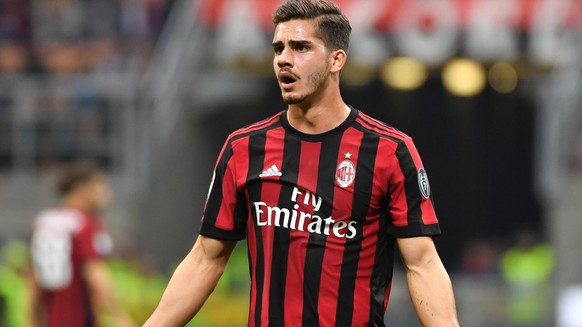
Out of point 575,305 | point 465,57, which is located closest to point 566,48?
point 465,57

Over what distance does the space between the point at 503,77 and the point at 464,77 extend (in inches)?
24.0

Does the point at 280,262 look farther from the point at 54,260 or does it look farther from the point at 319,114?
the point at 54,260

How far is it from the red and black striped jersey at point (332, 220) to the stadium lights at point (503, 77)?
579 inches

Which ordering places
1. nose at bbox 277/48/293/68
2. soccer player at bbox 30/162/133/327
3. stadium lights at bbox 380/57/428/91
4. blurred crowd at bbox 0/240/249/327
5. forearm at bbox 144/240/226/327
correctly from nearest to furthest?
nose at bbox 277/48/293/68 → forearm at bbox 144/240/226/327 → soccer player at bbox 30/162/133/327 → blurred crowd at bbox 0/240/249/327 → stadium lights at bbox 380/57/428/91

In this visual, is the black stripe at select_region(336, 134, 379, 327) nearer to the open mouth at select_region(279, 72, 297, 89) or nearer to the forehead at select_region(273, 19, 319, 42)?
the open mouth at select_region(279, 72, 297, 89)

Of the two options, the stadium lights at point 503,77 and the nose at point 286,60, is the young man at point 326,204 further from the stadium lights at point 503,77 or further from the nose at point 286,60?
the stadium lights at point 503,77

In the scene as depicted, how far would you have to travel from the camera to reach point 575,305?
16172 millimetres

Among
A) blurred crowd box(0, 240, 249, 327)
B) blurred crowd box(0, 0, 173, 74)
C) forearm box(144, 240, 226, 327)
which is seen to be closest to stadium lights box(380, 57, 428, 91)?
blurred crowd box(0, 0, 173, 74)

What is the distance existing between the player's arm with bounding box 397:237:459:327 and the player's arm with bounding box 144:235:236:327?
2.21 feet

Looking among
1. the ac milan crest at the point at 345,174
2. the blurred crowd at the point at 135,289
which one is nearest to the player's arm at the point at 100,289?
the ac milan crest at the point at 345,174

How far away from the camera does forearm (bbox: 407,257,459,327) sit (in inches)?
182

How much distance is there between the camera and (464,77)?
21.3 m

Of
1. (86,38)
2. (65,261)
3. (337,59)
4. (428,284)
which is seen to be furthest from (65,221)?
(86,38)

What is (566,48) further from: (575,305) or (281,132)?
(281,132)
